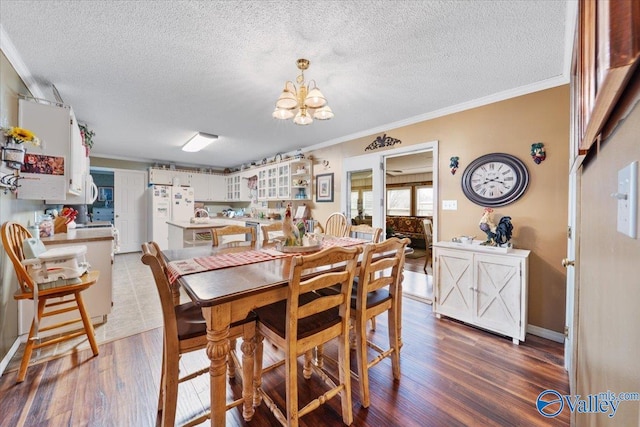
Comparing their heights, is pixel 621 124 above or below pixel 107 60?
below

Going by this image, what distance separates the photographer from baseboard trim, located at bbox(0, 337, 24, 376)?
1.82 metres

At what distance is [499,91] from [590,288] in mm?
2343

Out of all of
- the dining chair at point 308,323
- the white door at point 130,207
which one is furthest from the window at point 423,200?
Result: the white door at point 130,207

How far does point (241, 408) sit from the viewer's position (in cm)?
156

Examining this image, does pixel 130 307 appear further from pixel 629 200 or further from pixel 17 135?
pixel 629 200

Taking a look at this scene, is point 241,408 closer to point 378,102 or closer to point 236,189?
point 378,102

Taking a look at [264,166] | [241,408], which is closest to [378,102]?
[241,408]

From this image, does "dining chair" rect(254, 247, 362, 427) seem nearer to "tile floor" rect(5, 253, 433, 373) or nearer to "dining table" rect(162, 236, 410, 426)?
"dining table" rect(162, 236, 410, 426)

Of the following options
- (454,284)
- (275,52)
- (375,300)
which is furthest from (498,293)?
(275,52)

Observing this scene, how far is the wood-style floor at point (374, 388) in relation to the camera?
147 centimetres

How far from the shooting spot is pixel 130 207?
20.0 ft

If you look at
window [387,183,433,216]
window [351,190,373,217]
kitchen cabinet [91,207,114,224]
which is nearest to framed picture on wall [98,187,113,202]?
kitchen cabinet [91,207,114,224]

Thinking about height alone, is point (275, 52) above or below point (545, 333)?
above

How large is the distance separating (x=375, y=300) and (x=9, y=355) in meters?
2.76
